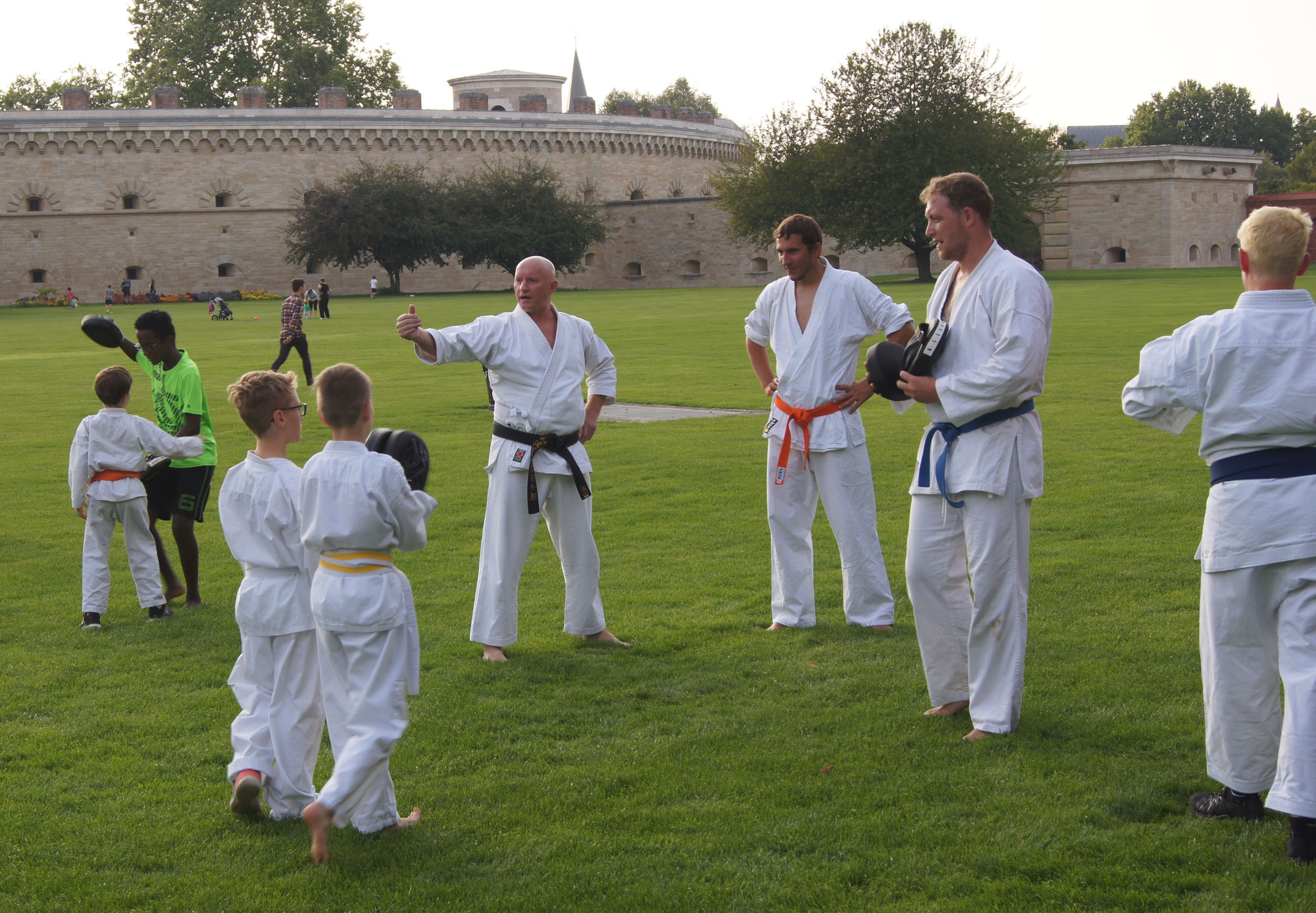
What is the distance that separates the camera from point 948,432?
4953mm

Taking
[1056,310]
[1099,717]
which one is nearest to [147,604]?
[1099,717]

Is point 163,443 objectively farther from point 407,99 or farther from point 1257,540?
point 407,99

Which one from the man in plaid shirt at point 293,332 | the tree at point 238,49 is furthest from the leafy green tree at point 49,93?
the man in plaid shirt at point 293,332

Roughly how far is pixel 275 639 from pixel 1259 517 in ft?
11.0

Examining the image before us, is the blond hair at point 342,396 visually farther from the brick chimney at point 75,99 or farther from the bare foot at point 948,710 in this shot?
the brick chimney at point 75,99

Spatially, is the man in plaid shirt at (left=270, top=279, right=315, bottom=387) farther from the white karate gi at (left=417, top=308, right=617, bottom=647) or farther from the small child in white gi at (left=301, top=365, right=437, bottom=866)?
the small child in white gi at (left=301, top=365, right=437, bottom=866)

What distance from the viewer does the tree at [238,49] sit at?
68.8m

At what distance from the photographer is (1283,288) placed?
3889 millimetres

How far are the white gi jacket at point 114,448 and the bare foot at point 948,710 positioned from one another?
430cm

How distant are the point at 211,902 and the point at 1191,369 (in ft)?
11.7

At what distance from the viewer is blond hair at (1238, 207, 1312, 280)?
381cm

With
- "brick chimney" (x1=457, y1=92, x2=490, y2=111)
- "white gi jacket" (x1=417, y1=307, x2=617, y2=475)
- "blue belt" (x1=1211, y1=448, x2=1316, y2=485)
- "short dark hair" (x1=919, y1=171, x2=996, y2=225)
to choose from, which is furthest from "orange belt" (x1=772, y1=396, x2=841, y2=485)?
"brick chimney" (x1=457, y1=92, x2=490, y2=111)

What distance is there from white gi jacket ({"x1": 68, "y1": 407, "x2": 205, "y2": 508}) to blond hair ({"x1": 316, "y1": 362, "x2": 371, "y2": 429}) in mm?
3183

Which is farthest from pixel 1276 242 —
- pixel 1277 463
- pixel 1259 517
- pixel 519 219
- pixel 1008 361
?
pixel 519 219
